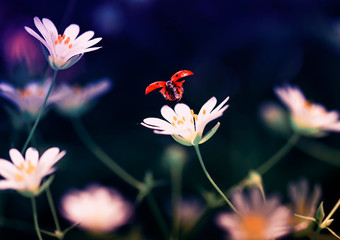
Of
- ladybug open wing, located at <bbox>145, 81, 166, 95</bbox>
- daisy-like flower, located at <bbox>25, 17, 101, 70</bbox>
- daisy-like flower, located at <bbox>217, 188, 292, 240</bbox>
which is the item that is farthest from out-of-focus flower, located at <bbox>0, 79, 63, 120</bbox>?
daisy-like flower, located at <bbox>217, 188, 292, 240</bbox>

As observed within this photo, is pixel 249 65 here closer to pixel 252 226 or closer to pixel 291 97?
pixel 291 97

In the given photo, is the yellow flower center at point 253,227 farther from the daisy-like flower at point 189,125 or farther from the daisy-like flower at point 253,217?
the daisy-like flower at point 189,125

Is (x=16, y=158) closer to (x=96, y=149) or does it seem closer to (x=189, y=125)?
(x=189, y=125)

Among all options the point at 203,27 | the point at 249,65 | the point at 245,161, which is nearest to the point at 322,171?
the point at 245,161

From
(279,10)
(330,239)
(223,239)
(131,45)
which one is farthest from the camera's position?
(279,10)

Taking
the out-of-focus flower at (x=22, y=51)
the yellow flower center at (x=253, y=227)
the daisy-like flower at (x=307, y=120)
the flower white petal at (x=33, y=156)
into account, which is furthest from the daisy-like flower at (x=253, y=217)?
the out-of-focus flower at (x=22, y=51)

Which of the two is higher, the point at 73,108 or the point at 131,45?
the point at 131,45
